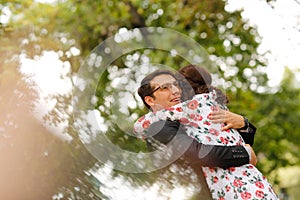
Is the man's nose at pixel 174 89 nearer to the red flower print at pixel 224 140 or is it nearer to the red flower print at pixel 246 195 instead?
the red flower print at pixel 224 140

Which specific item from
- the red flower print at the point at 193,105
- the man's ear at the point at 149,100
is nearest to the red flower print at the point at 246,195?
the red flower print at the point at 193,105

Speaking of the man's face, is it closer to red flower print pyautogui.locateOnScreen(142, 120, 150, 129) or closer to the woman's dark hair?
the woman's dark hair

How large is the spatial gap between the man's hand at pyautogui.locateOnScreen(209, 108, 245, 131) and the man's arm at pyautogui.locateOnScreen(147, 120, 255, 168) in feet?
0.41

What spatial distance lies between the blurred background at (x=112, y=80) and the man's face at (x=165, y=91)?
263mm

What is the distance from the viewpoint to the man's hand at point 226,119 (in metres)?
2.03

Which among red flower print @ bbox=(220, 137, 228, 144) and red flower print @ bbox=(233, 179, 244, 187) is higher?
red flower print @ bbox=(220, 137, 228, 144)

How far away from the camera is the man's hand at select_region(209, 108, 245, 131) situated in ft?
6.64

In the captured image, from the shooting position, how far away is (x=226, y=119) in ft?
6.68

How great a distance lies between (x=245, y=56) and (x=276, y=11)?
7.54 feet

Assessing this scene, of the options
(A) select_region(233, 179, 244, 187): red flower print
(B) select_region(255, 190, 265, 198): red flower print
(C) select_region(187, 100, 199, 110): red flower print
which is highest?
(C) select_region(187, 100, 199, 110): red flower print

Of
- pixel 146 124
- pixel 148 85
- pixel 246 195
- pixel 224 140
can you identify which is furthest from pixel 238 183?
pixel 148 85

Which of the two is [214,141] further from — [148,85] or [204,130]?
[148,85]

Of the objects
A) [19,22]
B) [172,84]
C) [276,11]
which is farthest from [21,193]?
[276,11]

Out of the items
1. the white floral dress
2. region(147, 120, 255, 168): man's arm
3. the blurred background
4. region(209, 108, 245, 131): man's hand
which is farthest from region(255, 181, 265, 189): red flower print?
the blurred background
